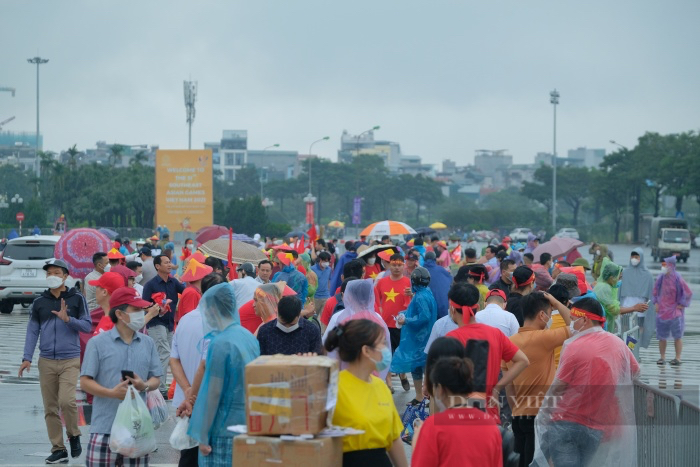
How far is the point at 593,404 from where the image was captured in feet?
22.0

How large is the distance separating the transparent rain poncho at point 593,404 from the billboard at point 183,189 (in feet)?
168

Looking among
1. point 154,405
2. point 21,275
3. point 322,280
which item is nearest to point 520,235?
point 21,275

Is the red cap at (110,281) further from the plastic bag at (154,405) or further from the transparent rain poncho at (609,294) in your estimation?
the transparent rain poncho at (609,294)

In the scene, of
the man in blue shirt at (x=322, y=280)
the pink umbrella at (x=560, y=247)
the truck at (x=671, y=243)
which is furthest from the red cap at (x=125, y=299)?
the truck at (x=671, y=243)

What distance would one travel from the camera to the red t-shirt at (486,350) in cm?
643

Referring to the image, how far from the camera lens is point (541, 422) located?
276 inches

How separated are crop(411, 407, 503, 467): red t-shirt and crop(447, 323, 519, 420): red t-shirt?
152 cm

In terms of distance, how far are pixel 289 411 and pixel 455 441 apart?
78 centimetres

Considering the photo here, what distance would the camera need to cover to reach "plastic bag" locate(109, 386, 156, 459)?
6457 millimetres

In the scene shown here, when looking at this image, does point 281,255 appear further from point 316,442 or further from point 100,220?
point 100,220

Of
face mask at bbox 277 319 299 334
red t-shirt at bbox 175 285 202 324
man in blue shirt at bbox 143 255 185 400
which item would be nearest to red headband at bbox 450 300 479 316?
face mask at bbox 277 319 299 334

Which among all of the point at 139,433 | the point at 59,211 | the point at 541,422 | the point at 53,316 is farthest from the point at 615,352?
the point at 59,211

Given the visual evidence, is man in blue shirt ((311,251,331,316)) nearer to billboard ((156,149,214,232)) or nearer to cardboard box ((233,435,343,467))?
cardboard box ((233,435,343,467))

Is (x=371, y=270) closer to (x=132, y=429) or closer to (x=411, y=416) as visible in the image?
(x=411, y=416)
